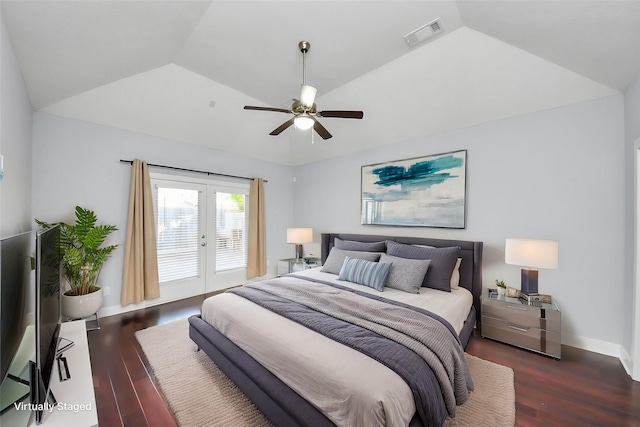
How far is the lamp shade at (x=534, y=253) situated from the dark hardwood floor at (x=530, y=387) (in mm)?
914

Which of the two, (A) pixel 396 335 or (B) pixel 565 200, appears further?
(B) pixel 565 200

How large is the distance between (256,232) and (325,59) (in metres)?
3.33

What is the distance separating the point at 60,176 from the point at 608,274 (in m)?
6.20

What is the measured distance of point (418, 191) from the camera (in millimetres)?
3783

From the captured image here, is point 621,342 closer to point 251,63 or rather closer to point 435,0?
point 435,0

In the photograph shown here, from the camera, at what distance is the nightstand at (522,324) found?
2.51m

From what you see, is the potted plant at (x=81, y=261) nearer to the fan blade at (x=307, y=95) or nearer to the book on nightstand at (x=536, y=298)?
the fan blade at (x=307, y=95)

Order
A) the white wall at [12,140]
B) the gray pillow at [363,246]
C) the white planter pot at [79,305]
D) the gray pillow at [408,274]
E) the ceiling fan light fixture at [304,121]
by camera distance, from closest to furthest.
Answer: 1. the white wall at [12,140]
2. the ceiling fan light fixture at [304,121]
3. the gray pillow at [408,274]
4. the white planter pot at [79,305]
5. the gray pillow at [363,246]

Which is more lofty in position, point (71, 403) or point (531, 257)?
point (531, 257)

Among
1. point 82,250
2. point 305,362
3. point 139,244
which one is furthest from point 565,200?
point 82,250

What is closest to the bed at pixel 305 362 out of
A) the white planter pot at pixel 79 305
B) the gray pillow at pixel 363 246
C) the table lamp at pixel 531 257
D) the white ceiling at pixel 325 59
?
the table lamp at pixel 531 257

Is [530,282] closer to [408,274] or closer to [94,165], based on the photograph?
[408,274]

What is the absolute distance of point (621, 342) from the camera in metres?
2.48

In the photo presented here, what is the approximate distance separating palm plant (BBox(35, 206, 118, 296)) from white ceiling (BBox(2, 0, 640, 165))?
1.37m
